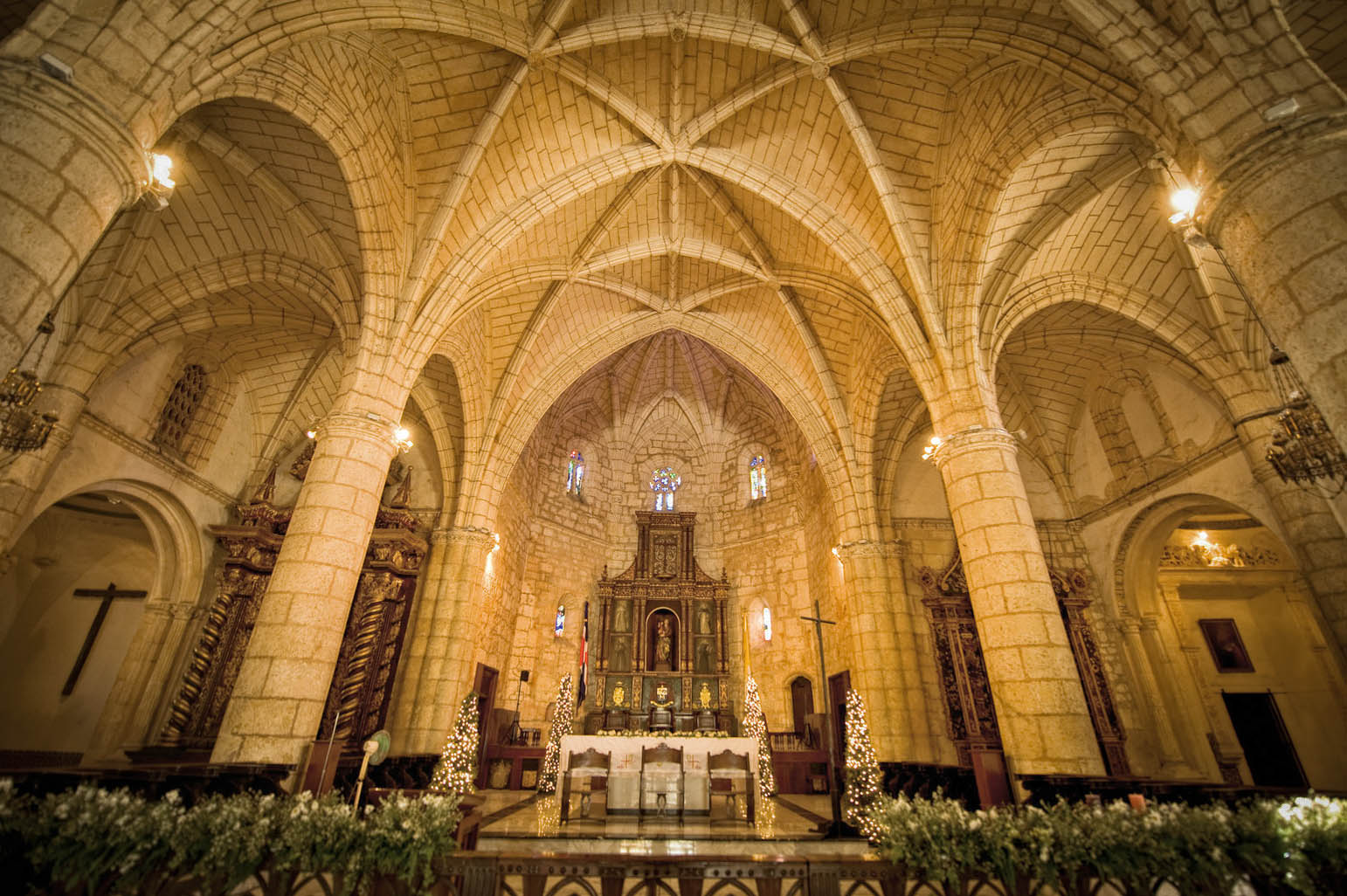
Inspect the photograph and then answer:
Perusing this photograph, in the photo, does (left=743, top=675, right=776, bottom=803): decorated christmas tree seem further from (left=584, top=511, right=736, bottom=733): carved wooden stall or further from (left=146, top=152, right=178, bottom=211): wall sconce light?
(left=146, top=152, right=178, bottom=211): wall sconce light

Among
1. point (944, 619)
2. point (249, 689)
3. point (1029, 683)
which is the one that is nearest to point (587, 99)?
point (249, 689)

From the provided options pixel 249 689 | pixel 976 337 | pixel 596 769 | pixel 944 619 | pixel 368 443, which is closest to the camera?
pixel 249 689

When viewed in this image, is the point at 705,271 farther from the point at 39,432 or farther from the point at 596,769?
the point at 39,432

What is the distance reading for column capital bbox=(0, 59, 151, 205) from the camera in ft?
11.6

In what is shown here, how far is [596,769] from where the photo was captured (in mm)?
8703

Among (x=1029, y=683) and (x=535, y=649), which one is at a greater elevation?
(x=535, y=649)

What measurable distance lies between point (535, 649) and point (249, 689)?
906 centimetres

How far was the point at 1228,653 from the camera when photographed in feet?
41.5

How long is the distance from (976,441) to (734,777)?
6.10 metres

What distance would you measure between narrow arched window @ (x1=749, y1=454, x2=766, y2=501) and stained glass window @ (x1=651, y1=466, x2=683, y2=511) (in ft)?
7.27

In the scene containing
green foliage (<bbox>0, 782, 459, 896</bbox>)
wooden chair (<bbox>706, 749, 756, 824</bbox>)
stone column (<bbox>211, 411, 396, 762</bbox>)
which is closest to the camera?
green foliage (<bbox>0, 782, 459, 896</bbox>)

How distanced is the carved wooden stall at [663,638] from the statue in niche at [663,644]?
22 millimetres

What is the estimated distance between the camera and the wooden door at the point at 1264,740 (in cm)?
1167

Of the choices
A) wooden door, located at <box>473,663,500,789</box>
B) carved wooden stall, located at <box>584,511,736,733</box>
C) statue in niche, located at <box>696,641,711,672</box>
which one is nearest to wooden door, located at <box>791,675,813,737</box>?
carved wooden stall, located at <box>584,511,736,733</box>
